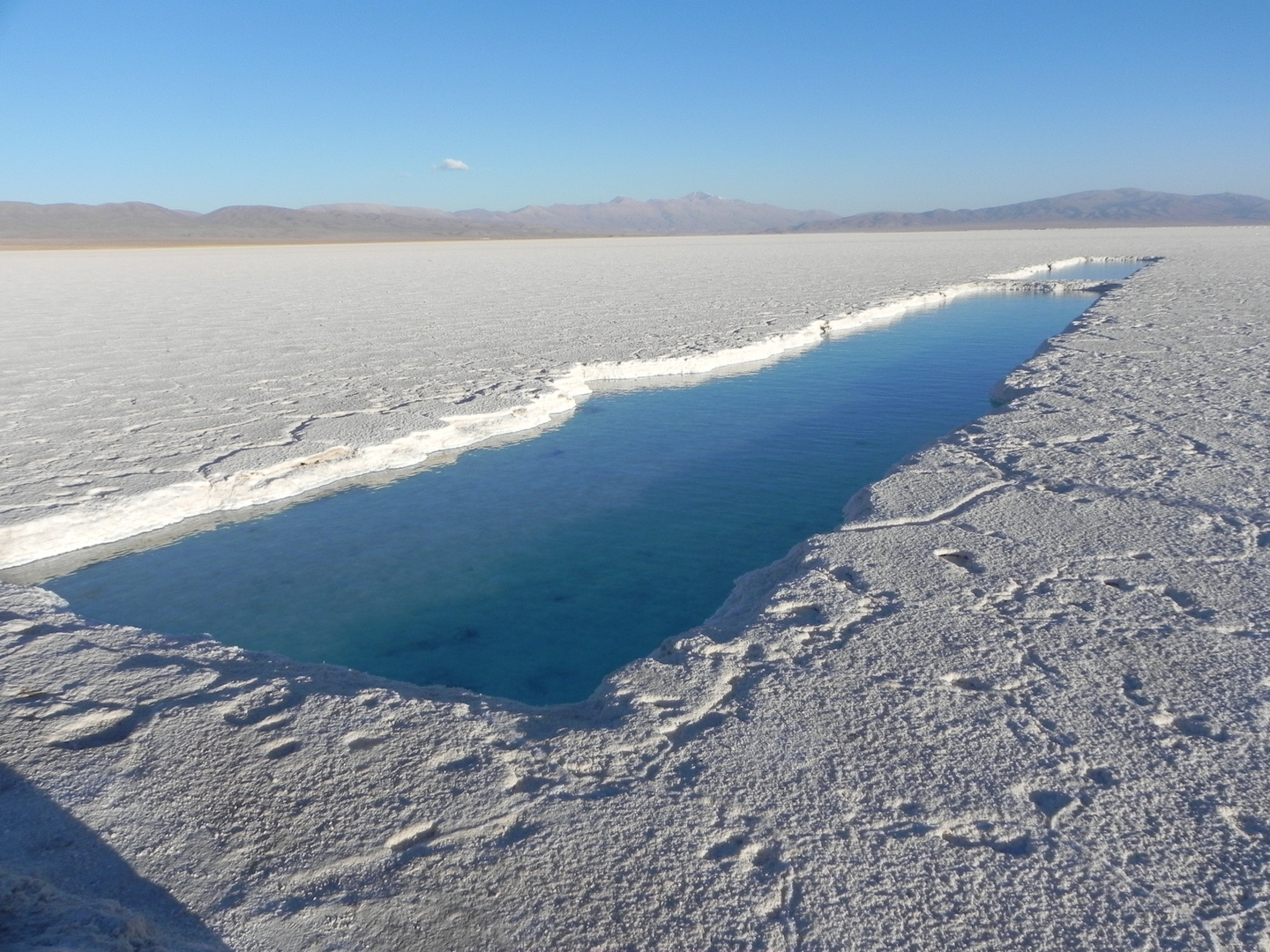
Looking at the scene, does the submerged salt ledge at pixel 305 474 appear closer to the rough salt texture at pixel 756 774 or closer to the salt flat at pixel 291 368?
the salt flat at pixel 291 368

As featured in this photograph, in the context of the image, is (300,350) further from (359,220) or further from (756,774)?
(359,220)

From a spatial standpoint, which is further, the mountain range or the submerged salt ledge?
the mountain range

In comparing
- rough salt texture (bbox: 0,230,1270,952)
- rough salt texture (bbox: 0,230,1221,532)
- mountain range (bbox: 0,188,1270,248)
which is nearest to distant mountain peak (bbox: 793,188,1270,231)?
mountain range (bbox: 0,188,1270,248)

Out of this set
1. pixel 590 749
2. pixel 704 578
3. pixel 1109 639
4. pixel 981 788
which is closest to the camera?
pixel 981 788

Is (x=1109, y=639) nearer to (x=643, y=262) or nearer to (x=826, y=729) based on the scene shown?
(x=826, y=729)

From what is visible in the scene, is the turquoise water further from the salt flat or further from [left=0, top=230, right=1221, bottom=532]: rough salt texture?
[left=0, top=230, right=1221, bottom=532]: rough salt texture

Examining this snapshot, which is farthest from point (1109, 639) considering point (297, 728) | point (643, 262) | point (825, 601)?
point (643, 262)
